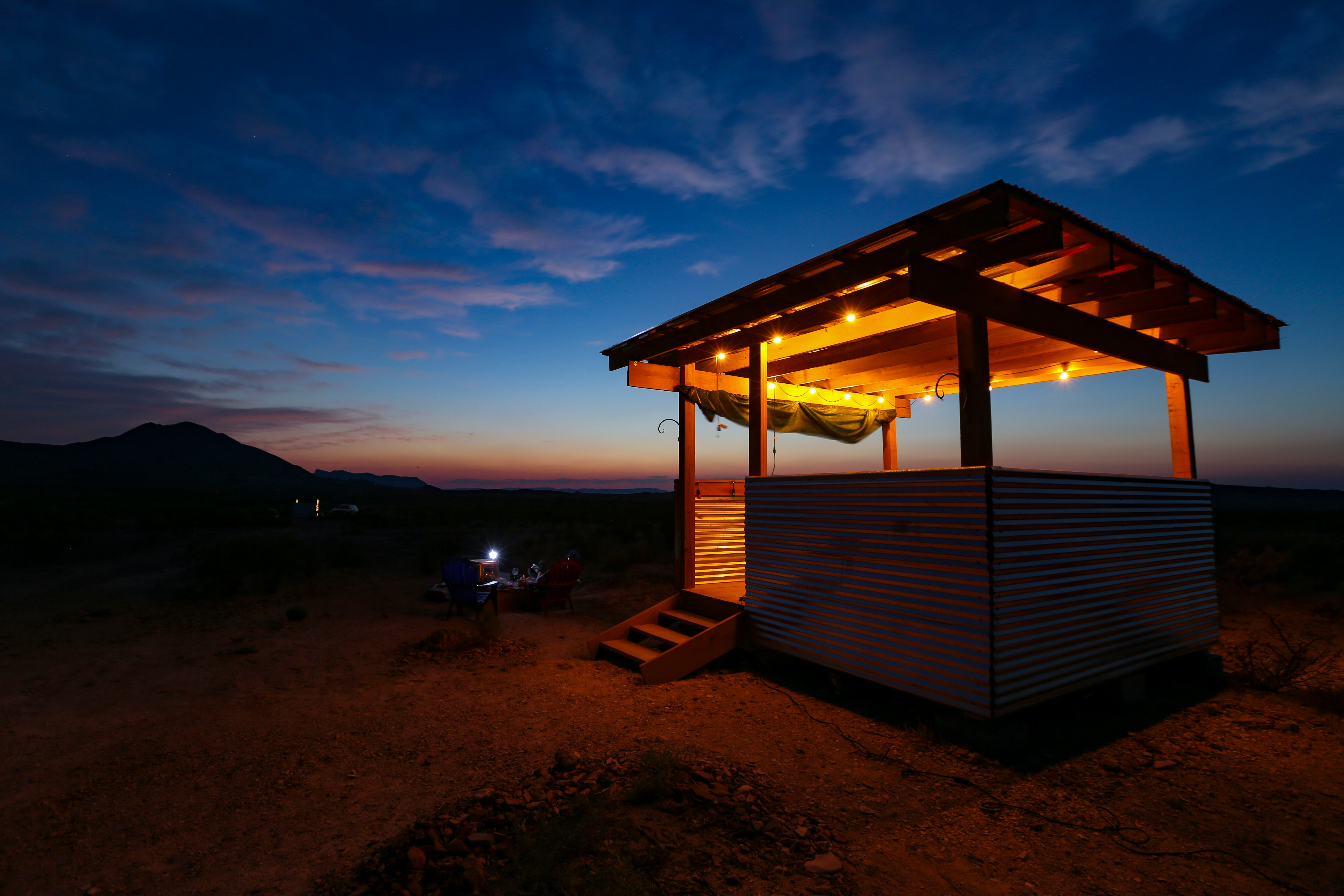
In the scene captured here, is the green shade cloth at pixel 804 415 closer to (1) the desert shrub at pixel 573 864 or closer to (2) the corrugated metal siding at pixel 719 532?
(2) the corrugated metal siding at pixel 719 532

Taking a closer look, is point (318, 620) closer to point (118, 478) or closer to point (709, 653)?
point (709, 653)

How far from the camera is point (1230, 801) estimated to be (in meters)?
3.61

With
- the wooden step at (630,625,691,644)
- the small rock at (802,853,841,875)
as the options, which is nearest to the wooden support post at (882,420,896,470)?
the wooden step at (630,625,691,644)

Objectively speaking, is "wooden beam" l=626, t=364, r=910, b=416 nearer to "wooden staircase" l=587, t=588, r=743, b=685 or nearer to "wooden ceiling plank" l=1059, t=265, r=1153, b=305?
"wooden staircase" l=587, t=588, r=743, b=685

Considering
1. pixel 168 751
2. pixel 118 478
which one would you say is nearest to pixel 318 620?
pixel 168 751

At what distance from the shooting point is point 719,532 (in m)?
8.09

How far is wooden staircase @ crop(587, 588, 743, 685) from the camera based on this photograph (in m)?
6.02

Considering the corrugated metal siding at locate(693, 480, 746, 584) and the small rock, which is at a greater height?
the corrugated metal siding at locate(693, 480, 746, 584)

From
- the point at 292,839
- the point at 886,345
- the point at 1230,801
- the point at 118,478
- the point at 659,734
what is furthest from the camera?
the point at 118,478

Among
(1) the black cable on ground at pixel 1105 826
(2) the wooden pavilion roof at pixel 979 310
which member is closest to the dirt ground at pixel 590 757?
(1) the black cable on ground at pixel 1105 826

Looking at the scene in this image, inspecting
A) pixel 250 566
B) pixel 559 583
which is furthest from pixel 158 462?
pixel 559 583

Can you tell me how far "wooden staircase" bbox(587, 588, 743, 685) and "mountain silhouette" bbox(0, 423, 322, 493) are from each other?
110 metres

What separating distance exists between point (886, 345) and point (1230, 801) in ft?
17.1

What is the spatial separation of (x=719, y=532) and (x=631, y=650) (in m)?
2.15
